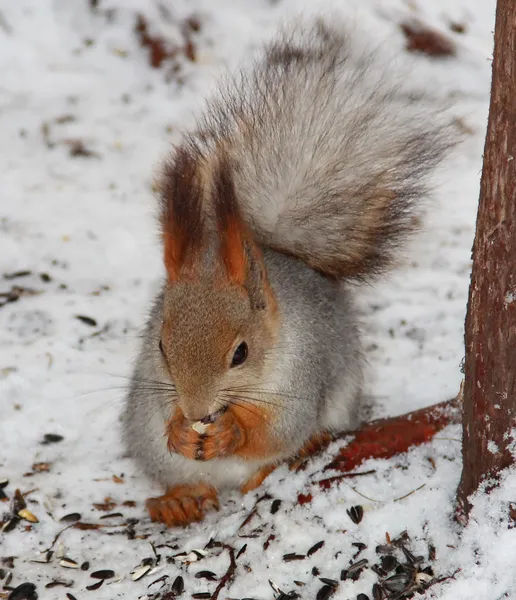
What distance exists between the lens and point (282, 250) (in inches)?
80.7

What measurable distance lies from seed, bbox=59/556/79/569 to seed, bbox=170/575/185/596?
232 mm

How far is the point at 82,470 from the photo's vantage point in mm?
2066

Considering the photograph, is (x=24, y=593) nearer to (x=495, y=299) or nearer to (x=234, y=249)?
(x=234, y=249)

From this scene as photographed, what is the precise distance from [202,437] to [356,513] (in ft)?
1.12

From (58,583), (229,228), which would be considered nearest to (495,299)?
(229,228)

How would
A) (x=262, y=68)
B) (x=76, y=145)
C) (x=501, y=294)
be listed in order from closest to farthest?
(x=501, y=294), (x=262, y=68), (x=76, y=145)

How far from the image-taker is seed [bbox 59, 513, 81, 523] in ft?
6.19

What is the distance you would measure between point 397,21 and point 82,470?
2.93 meters

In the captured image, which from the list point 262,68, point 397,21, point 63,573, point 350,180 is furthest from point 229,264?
point 397,21

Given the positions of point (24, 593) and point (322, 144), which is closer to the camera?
point (24, 593)

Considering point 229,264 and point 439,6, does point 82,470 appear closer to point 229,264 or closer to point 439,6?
point 229,264

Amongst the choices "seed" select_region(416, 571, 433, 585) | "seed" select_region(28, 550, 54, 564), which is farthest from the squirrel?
"seed" select_region(416, 571, 433, 585)

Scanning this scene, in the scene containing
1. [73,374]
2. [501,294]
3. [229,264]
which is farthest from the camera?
[73,374]

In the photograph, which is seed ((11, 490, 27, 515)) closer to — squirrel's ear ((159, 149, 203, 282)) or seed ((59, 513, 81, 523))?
seed ((59, 513, 81, 523))
